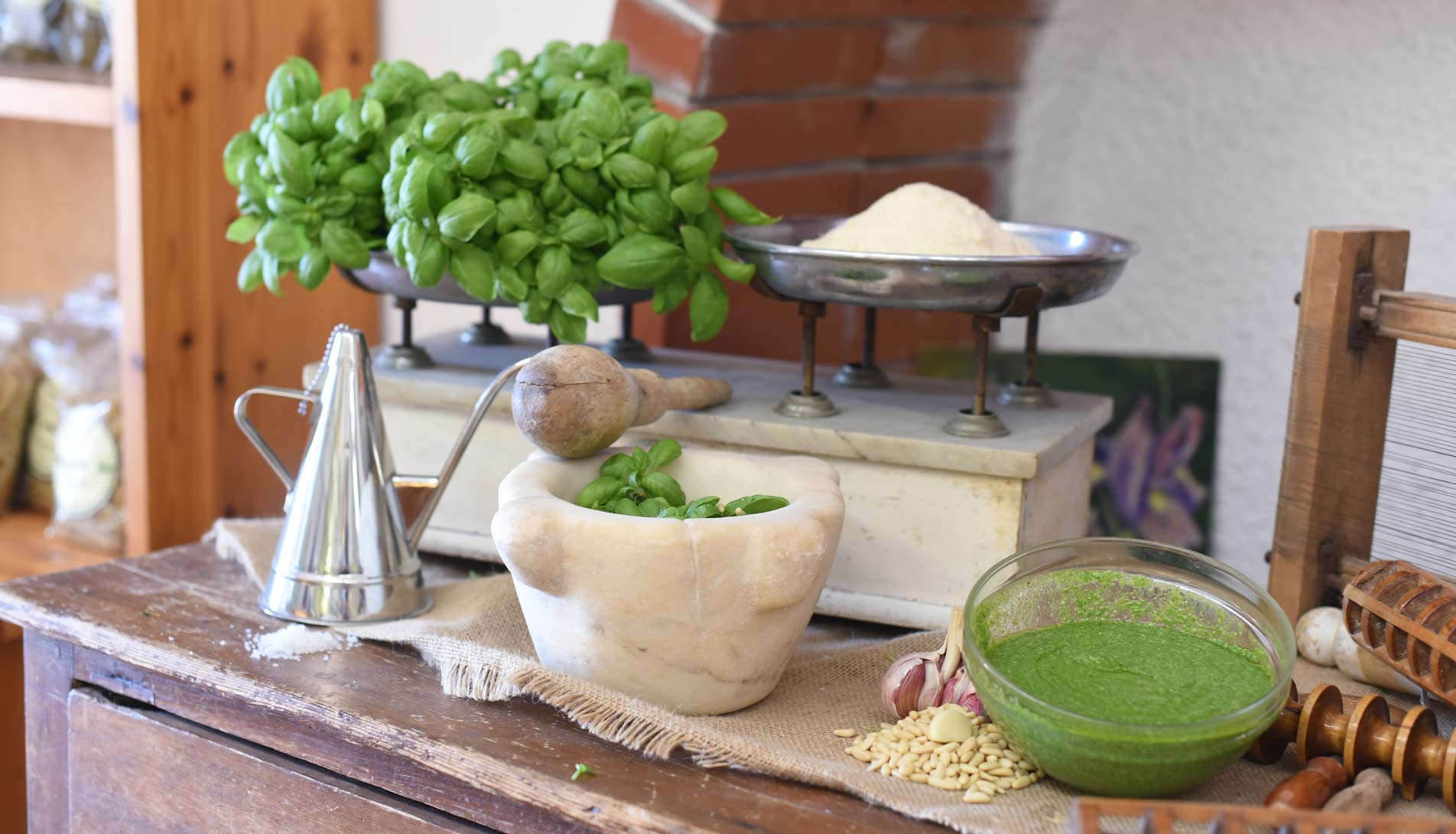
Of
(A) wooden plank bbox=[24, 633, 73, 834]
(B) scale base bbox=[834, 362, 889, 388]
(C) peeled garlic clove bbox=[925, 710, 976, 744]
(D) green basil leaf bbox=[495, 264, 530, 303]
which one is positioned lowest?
(A) wooden plank bbox=[24, 633, 73, 834]

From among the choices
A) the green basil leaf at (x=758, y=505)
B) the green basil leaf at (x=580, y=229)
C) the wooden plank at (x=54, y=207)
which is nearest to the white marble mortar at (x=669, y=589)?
the green basil leaf at (x=758, y=505)

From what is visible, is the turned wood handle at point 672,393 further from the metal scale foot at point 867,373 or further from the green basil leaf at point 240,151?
the green basil leaf at point 240,151

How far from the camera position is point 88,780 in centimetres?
93

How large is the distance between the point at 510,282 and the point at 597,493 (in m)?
0.22

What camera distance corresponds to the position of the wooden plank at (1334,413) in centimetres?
87

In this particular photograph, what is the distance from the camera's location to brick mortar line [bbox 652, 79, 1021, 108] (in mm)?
1285

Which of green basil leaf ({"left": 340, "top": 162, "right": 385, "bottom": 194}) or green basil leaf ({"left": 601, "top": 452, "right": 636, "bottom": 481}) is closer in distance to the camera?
green basil leaf ({"left": 601, "top": 452, "right": 636, "bottom": 481})

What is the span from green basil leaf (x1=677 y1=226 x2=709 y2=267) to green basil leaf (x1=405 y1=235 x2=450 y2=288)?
18 cm

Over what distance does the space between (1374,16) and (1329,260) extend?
78 centimetres

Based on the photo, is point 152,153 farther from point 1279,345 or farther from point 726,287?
point 1279,345

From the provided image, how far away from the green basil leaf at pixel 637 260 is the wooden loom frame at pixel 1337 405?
1.48 ft

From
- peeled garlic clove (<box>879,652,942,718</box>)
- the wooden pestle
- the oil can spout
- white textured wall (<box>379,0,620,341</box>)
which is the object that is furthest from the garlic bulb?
white textured wall (<box>379,0,620,341</box>)

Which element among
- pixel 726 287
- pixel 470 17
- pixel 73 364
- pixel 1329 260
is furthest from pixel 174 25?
pixel 1329 260

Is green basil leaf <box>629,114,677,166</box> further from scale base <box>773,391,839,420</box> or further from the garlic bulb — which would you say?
the garlic bulb
